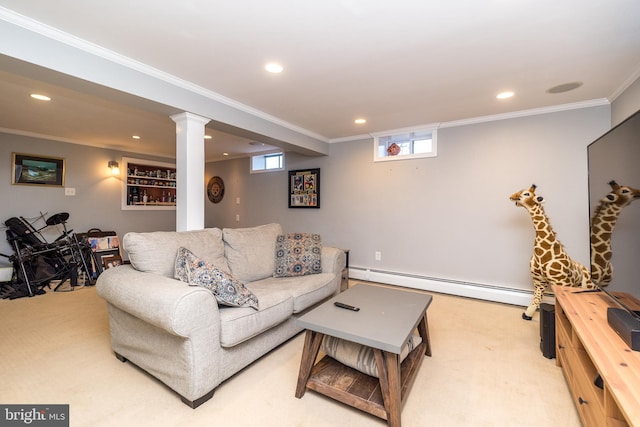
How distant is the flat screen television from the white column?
9.64ft

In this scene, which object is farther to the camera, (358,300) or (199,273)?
(358,300)

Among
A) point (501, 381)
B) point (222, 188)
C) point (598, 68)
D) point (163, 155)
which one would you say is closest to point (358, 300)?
point (501, 381)

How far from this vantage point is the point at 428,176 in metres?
3.76

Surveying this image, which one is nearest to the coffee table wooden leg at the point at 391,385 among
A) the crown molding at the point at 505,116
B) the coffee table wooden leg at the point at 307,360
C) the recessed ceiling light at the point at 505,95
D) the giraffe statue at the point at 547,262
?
the coffee table wooden leg at the point at 307,360

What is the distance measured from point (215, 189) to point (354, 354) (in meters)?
5.38

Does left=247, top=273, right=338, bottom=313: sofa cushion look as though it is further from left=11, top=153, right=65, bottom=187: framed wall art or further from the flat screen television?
left=11, top=153, right=65, bottom=187: framed wall art

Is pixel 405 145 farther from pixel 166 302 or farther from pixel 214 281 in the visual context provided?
pixel 166 302

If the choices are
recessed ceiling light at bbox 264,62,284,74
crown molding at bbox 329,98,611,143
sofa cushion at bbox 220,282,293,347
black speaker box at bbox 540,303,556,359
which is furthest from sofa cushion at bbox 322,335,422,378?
crown molding at bbox 329,98,611,143

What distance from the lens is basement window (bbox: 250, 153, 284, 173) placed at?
17.1 feet

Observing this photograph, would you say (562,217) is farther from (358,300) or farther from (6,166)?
(6,166)

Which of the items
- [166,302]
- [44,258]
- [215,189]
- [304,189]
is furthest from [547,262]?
[44,258]

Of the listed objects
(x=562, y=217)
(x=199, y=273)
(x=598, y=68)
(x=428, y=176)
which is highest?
(x=598, y=68)

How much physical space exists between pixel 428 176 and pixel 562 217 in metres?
1.47

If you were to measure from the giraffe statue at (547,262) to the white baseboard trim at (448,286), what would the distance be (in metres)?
0.50
